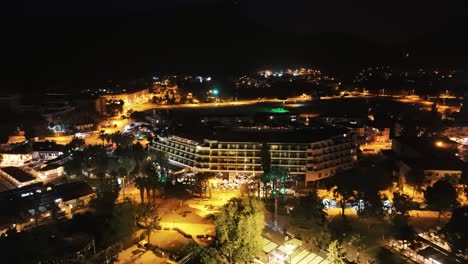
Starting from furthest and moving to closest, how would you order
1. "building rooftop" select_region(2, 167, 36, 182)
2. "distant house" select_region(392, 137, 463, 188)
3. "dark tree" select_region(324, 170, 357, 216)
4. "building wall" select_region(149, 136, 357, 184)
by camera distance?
"building rooftop" select_region(2, 167, 36, 182) < "building wall" select_region(149, 136, 357, 184) < "distant house" select_region(392, 137, 463, 188) < "dark tree" select_region(324, 170, 357, 216)

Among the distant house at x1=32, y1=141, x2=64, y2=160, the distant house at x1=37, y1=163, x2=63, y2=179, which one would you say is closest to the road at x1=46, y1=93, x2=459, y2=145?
the distant house at x1=32, y1=141, x2=64, y2=160

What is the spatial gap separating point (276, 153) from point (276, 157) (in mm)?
268

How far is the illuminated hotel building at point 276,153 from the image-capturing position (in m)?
24.7

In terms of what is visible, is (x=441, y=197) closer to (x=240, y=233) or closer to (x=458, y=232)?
(x=458, y=232)

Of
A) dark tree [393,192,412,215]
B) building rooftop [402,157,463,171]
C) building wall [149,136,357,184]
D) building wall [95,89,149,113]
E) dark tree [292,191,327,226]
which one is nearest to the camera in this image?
dark tree [292,191,327,226]

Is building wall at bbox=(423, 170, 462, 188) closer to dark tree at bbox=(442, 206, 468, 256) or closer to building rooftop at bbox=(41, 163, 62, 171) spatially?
dark tree at bbox=(442, 206, 468, 256)

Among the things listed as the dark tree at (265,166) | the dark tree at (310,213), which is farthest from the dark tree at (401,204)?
the dark tree at (265,166)

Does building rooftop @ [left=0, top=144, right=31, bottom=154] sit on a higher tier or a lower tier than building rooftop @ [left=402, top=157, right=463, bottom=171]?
lower

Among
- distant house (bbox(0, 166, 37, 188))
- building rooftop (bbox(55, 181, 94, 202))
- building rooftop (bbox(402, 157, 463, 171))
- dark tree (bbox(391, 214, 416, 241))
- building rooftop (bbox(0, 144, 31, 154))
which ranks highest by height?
building rooftop (bbox(402, 157, 463, 171))

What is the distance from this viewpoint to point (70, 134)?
39.7 m

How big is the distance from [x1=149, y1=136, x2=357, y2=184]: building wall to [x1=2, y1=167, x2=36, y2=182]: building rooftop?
10630 millimetres

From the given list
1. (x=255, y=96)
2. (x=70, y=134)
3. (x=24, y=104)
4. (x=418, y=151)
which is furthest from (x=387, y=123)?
(x=24, y=104)

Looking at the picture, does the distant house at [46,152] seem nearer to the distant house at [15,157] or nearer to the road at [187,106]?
the distant house at [15,157]

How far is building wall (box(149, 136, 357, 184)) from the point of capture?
81.0 feet
